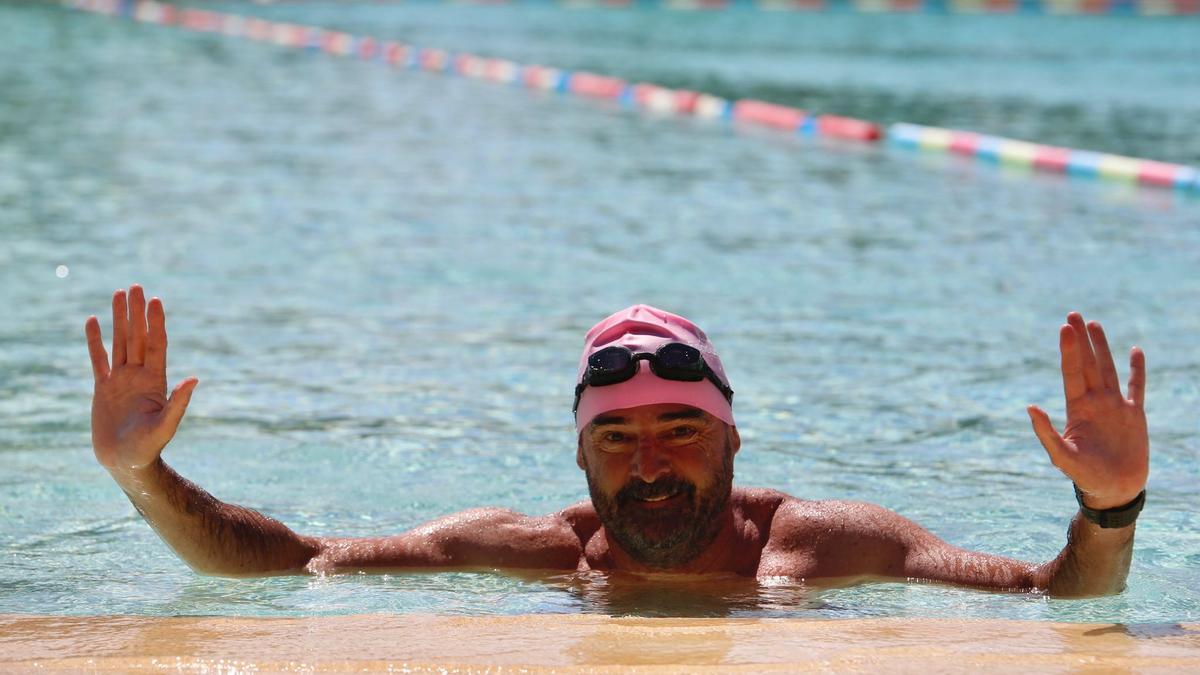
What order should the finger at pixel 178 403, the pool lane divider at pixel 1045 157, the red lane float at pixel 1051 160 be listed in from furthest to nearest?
the red lane float at pixel 1051 160
the pool lane divider at pixel 1045 157
the finger at pixel 178 403

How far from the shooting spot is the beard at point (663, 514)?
3871mm

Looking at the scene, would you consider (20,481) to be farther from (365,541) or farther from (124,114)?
(124,114)

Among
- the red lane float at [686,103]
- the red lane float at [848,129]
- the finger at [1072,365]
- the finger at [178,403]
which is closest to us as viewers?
the finger at [1072,365]

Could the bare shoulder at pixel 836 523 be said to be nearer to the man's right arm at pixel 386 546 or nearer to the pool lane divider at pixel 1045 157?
the man's right arm at pixel 386 546

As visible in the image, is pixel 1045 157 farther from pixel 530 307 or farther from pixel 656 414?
pixel 656 414

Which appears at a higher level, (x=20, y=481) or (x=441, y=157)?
(x=441, y=157)

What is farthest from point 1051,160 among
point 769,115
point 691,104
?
point 691,104

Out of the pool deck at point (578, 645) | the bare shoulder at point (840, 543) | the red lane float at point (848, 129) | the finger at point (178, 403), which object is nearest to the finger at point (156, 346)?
the finger at point (178, 403)

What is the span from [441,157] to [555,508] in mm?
8724

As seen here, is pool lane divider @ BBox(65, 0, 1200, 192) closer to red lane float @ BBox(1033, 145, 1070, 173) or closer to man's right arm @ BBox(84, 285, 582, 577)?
red lane float @ BBox(1033, 145, 1070, 173)

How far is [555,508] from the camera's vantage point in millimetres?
5613

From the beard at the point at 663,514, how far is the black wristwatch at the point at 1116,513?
79 centimetres

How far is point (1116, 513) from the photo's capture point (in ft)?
11.6

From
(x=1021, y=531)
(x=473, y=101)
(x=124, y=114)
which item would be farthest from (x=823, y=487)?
(x=473, y=101)
